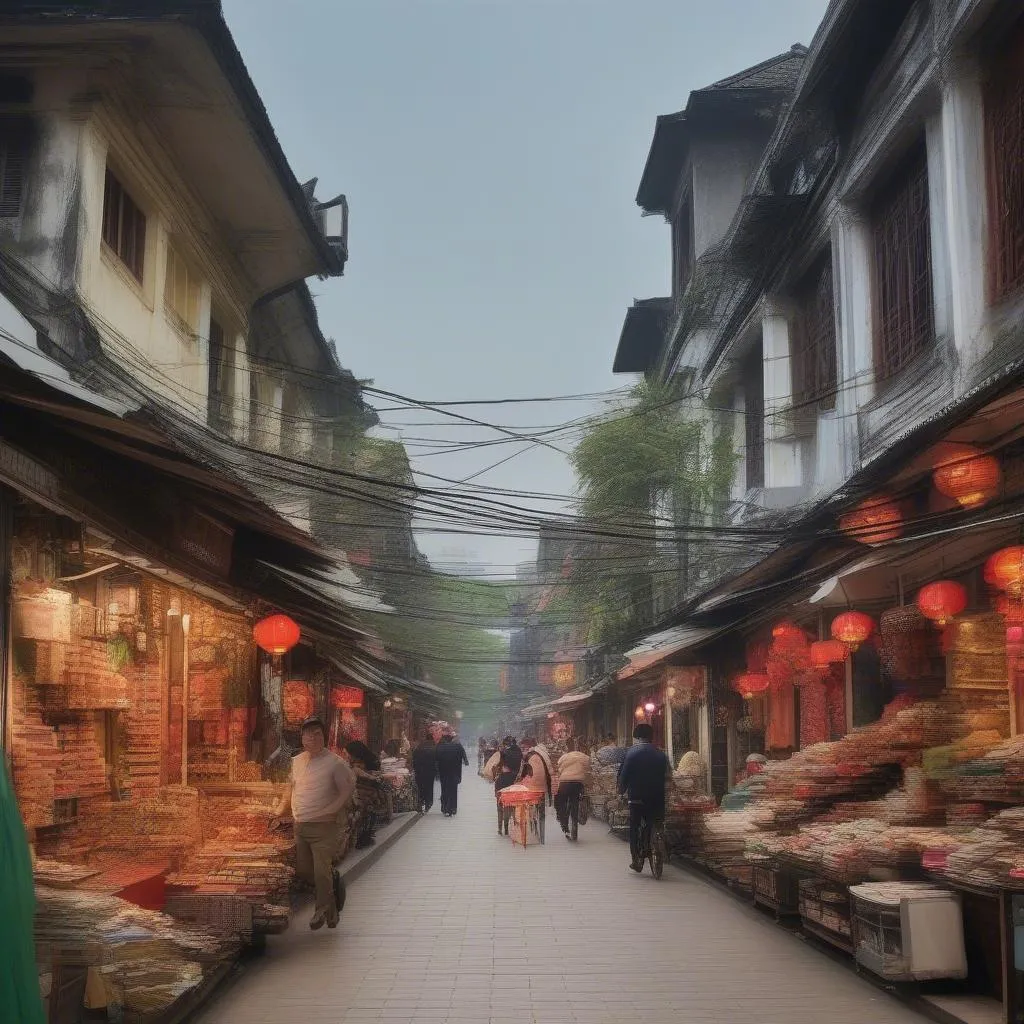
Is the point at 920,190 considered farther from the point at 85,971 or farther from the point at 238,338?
the point at 85,971

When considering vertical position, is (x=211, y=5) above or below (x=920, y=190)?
above

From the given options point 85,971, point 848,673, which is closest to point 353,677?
point 848,673

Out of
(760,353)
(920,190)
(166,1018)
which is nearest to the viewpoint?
(166,1018)

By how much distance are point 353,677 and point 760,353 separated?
891cm

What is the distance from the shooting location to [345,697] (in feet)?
90.2

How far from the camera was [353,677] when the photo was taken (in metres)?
23.7

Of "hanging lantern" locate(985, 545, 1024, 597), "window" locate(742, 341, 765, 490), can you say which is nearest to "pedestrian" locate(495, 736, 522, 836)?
"window" locate(742, 341, 765, 490)

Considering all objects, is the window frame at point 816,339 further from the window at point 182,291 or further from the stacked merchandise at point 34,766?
the stacked merchandise at point 34,766

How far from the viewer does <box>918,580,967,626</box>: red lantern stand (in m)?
10.5

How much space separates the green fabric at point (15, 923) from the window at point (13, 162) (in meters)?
10.2

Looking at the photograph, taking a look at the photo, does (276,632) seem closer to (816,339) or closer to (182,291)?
(182,291)

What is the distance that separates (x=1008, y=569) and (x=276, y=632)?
304 inches

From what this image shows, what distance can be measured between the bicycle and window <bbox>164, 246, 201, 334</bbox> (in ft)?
27.0

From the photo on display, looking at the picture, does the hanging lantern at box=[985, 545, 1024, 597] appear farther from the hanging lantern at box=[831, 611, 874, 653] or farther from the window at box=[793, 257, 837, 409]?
the window at box=[793, 257, 837, 409]
